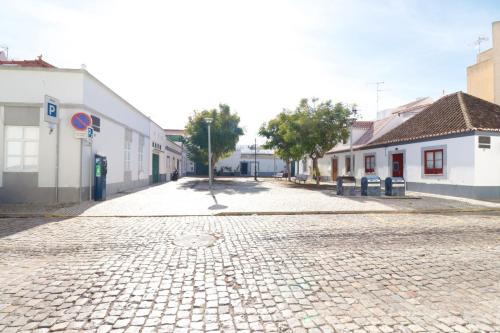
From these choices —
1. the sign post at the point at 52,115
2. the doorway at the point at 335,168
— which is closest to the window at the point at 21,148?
the sign post at the point at 52,115

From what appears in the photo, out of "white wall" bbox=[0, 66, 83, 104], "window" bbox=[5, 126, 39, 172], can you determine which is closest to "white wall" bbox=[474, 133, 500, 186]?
"white wall" bbox=[0, 66, 83, 104]

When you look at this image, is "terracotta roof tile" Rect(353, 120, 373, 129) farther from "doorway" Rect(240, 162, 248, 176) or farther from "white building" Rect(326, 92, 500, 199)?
"doorway" Rect(240, 162, 248, 176)

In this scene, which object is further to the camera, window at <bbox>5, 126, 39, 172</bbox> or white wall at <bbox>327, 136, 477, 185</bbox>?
white wall at <bbox>327, 136, 477, 185</bbox>

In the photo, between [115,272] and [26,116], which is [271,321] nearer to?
[115,272]

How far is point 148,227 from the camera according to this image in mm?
7641

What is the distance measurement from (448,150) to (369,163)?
755cm

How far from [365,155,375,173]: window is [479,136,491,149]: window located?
8.31 meters

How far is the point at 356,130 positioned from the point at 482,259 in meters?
23.9

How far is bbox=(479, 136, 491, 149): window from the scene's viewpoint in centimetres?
1439

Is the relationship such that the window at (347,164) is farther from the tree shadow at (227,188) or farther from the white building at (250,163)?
the white building at (250,163)

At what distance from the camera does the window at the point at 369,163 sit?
73.7 ft

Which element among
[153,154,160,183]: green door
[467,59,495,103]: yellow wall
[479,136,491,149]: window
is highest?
[467,59,495,103]: yellow wall

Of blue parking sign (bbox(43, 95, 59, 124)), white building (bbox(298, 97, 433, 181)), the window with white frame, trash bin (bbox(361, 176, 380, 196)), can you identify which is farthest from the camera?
white building (bbox(298, 97, 433, 181))

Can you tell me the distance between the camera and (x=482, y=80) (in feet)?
69.2
